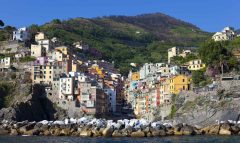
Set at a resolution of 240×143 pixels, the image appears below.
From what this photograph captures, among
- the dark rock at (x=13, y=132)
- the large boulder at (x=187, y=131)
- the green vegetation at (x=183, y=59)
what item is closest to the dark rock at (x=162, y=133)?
the large boulder at (x=187, y=131)

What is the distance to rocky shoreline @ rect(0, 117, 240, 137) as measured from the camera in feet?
169

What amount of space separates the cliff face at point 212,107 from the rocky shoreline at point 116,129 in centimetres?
531

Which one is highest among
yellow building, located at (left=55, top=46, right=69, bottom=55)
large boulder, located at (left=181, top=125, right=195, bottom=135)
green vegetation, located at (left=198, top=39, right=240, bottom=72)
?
yellow building, located at (left=55, top=46, right=69, bottom=55)

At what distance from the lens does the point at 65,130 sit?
53688mm

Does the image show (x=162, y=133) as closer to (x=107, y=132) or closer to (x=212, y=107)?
(x=107, y=132)

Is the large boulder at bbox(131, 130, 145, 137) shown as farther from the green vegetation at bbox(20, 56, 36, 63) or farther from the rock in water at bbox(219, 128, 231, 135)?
the green vegetation at bbox(20, 56, 36, 63)

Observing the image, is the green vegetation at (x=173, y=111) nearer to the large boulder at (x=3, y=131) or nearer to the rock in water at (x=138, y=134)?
the rock in water at (x=138, y=134)

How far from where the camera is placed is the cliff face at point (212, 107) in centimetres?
6078

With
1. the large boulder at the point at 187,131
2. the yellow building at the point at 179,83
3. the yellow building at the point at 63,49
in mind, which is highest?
the yellow building at the point at 63,49

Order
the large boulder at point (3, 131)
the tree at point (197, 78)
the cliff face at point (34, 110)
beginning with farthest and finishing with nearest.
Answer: the tree at point (197, 78), the cliff face at point (34, 110), the large boulder at point (3, 131)

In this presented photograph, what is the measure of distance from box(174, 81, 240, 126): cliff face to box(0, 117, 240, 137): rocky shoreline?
5308 mm

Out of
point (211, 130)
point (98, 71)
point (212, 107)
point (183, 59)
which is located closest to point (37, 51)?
point (98, 71)

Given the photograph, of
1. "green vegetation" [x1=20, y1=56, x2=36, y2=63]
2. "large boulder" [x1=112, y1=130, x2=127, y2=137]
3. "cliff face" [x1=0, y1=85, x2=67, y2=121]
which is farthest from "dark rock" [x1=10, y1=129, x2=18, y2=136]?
"green vegetation" [x1=20, y1=56, x2=36, y2=63]

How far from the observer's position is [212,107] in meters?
62.5
